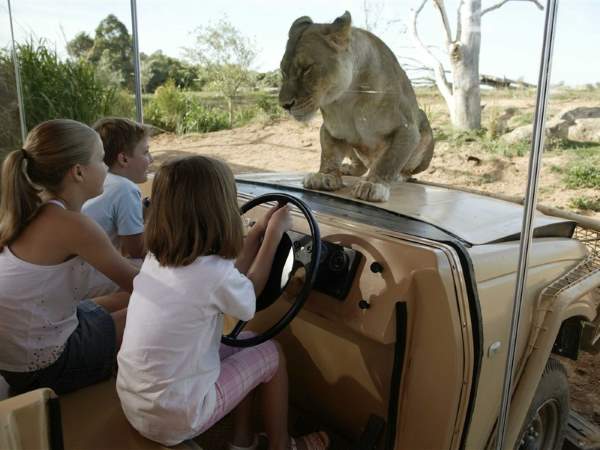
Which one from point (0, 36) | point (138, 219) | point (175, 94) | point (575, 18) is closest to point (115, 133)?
point (138, 219)

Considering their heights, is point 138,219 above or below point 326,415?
above

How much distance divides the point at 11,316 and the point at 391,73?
1.91m

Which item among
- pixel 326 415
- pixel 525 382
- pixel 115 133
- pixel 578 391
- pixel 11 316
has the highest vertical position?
pixel 115 133

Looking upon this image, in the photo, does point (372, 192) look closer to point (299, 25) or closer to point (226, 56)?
point (299, 25)

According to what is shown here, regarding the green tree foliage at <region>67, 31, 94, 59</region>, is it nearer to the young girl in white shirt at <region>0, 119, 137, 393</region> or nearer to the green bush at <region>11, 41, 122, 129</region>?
the green bush at <region>11, 41, 122, 129</region>

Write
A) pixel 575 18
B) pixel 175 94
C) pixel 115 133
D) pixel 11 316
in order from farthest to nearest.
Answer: pixel 175 94 < pixel 115 133 < pixel 11 316 < pixel 575 18

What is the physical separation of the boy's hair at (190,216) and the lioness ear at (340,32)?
3.57 ft

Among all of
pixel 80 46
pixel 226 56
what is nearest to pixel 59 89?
pixel 80 46

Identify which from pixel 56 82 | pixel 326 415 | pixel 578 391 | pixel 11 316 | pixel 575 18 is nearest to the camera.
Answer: pixel 575 18

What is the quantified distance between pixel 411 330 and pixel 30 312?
3.78 ft

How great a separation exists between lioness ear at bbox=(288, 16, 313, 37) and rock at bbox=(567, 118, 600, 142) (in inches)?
45.8

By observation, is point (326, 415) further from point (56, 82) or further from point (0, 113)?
point (0, 113)

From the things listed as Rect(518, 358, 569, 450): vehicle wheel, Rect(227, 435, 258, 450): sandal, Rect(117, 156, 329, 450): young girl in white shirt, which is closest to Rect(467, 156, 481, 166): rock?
Rect(518, 358, 569, 450): vehicle wheel

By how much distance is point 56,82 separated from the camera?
165 inches
